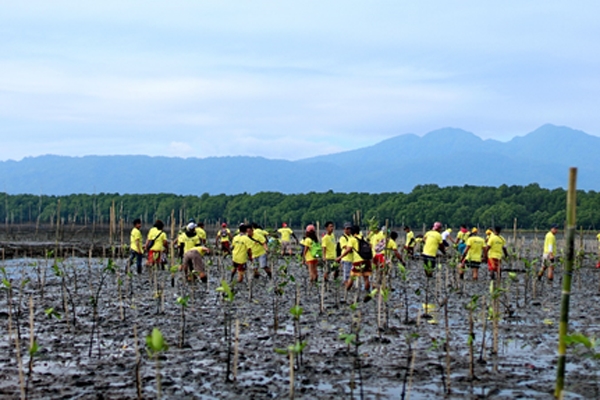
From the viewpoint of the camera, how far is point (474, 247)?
23.2 meters

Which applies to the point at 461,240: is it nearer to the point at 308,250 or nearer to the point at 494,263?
the point at 494,263

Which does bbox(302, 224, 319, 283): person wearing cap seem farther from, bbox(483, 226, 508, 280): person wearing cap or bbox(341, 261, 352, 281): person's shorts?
bbox(483, 226, 508, 280): person wearing cap

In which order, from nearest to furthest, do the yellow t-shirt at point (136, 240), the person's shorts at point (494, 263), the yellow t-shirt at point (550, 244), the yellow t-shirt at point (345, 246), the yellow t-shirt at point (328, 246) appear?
the yellow t-shirt at point (345, 246)
the yellow t-shirt at point (328, 246)
the person's shorts at point (494, 263)
the yellow t-shirt at point (550, 244)
the yellow t-shirt at point (136, 240)

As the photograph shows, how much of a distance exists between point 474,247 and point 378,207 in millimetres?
74161

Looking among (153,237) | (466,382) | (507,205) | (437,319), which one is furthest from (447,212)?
(466,382)

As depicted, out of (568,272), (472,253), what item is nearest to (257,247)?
(472,253)

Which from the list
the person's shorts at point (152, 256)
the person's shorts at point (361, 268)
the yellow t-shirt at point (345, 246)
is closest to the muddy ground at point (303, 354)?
the person's shorts at point (361, 268)

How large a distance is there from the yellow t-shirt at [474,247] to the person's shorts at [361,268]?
225 inches

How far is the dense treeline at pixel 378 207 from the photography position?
284ft

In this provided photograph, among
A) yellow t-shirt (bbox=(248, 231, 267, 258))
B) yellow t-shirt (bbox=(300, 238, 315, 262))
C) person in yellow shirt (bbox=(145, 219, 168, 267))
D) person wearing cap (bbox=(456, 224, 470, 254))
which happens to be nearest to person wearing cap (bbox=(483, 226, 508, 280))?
yellow t-shirt (bbox=(300, 238, 315, 262))

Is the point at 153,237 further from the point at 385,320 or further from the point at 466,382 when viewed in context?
the point at 466,382

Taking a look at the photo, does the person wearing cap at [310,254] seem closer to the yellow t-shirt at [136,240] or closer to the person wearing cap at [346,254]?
the person wearing cap at [346,254]

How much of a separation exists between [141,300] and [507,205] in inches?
Result: 2927

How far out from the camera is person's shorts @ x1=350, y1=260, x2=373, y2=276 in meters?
18.2
